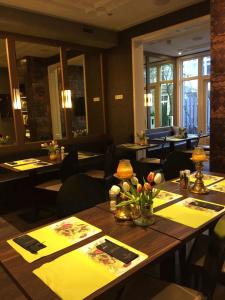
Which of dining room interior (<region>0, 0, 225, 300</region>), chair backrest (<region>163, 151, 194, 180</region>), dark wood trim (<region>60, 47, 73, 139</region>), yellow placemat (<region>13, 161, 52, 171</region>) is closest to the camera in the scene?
dining room interior (<region>0, 0, 225, 300</region>)

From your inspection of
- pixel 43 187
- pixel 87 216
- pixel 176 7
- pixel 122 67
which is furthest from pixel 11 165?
pixel 176 7

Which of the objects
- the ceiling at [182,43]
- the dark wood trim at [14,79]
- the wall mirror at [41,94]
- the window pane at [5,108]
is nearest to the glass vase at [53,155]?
Result: the dark wood trim at [14,79]

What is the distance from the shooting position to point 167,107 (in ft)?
29.1

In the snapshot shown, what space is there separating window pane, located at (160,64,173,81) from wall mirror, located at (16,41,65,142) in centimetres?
373

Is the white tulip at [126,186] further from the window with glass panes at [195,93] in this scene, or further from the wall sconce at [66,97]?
the window with glass panes at [195,93]

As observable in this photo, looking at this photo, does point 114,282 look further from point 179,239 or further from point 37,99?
point 37,99

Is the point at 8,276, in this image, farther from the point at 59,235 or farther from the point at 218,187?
the point at 218,187

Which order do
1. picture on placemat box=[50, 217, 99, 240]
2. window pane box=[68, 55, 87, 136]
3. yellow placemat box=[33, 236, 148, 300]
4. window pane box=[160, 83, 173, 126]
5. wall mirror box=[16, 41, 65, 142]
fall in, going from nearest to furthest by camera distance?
yellow placemat box=[33, 236, 148, 300]
picture on placemat box=[50, 217, 99, 240]
window pane box=[68, 55, 87, 136]
wall mirror box=[16, 41, 65, 142]
window pane box=[160, 83, 173, 126]

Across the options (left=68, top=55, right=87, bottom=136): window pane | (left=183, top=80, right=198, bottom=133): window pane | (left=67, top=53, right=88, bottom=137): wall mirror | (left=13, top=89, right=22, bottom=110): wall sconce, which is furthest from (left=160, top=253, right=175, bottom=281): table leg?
(left=183, top=80, right=198, bottom=133): window pane

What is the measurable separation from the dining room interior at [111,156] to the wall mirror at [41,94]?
29 millimetres

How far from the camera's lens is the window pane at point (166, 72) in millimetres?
8750

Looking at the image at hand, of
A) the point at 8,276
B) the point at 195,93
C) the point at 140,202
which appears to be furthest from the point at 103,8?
the point at 195,93

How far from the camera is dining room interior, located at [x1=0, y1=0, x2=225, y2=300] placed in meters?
1.23

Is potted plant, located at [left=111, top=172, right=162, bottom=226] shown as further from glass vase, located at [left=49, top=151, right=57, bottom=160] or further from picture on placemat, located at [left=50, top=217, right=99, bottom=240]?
glass vase, located at [left=49, top=151, right=57, bottom=160]
